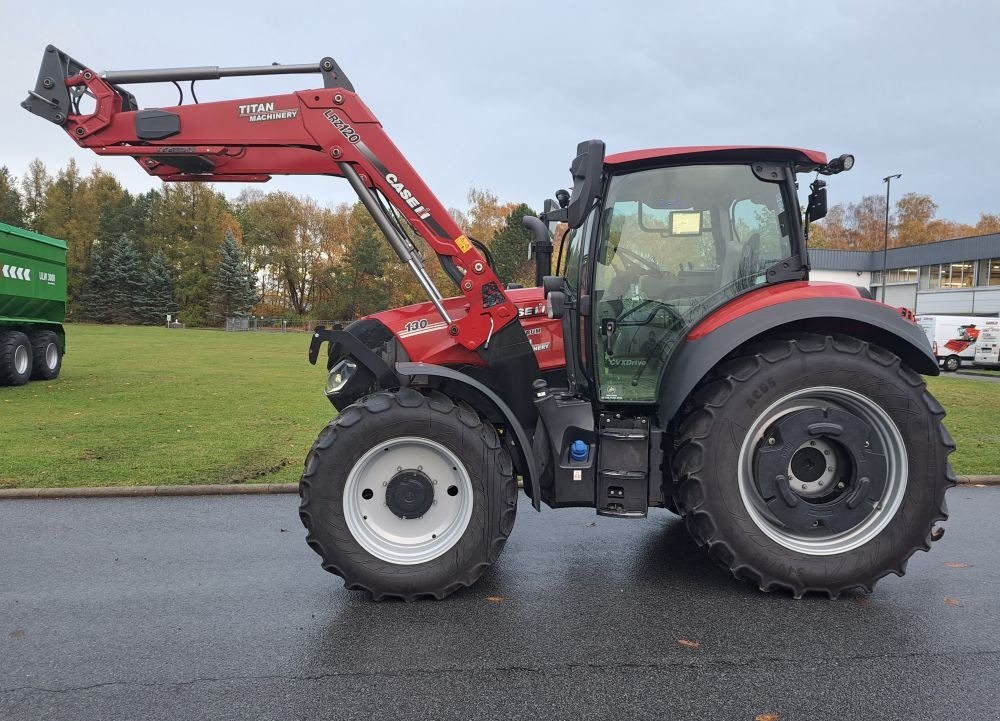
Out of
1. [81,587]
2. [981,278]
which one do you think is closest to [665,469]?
[81,587]

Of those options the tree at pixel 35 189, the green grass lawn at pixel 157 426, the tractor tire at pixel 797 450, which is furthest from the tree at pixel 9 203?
the tractor tire at pixel 797 450

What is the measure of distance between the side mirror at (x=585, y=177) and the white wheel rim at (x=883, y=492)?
4.96 ft

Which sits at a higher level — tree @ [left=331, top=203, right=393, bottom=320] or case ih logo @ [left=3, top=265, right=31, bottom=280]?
tree @ [left=331, top=203, right=393, bottom=320]

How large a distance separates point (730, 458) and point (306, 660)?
241cm

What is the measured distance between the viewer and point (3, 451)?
7613mm

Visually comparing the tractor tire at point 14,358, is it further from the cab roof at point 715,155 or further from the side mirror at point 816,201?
the side mirror at point 816,201

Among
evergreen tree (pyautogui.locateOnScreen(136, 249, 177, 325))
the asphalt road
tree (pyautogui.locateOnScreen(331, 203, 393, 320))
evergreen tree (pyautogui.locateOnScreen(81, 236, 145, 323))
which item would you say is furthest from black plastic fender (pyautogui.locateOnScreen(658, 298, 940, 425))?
evergreen tree (pyautogui.locateOnScreen(81, 236, 145, 323))

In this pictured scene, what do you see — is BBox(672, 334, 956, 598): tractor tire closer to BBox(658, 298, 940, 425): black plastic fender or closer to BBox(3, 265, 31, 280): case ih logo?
BBox(658, 298, 940, 425): black plastic fender

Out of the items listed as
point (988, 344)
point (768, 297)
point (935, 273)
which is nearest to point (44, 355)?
point (768, 297)

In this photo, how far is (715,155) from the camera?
3992mm

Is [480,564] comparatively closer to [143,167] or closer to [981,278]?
[143,167]

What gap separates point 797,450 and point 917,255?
54.0 m

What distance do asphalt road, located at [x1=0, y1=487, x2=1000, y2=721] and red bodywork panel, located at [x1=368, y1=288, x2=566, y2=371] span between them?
133 cm

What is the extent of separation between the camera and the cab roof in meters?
3.95
